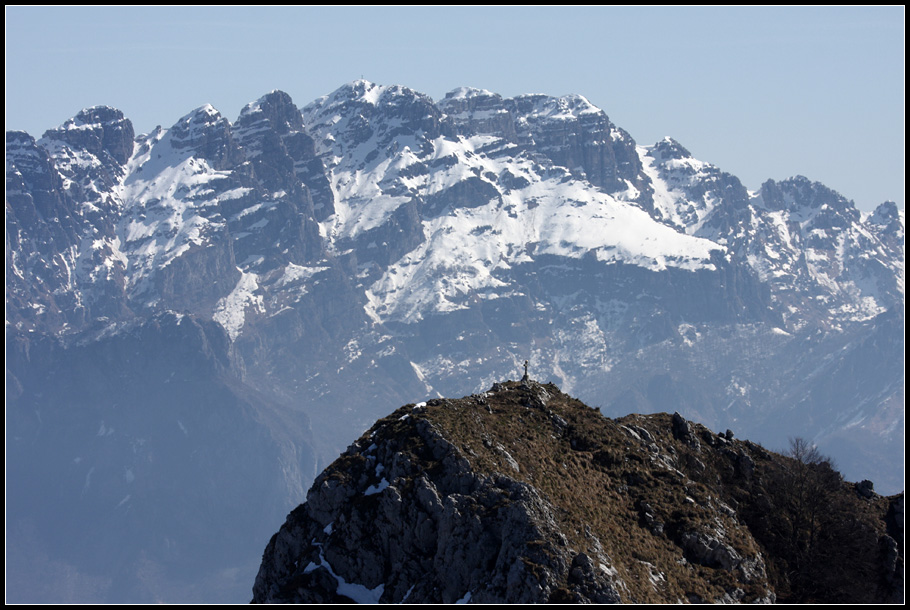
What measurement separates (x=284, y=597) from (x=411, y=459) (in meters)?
14.7

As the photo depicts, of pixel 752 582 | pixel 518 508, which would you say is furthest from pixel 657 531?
pixel 518 508

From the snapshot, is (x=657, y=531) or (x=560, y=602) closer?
(x=560, y=602)

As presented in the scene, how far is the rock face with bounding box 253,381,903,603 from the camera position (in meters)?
91.0

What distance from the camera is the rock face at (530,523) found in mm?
91000

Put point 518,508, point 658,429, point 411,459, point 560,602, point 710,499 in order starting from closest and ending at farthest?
point 560,602, point 518,508, point 411,459, point 710,499, point 658,429

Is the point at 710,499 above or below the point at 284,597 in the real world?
above

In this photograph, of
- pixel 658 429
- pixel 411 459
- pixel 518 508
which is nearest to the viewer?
pixel 518 508

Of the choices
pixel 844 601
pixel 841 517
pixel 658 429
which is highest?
pixel 658 429

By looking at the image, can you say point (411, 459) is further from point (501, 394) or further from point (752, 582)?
point (752, 582)

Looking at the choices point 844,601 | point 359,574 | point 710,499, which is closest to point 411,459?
point 359,574

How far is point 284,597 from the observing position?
95.4 meters

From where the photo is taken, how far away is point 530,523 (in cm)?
9112

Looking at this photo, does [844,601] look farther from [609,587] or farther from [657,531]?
[609,587]

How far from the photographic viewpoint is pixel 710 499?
355 feet
